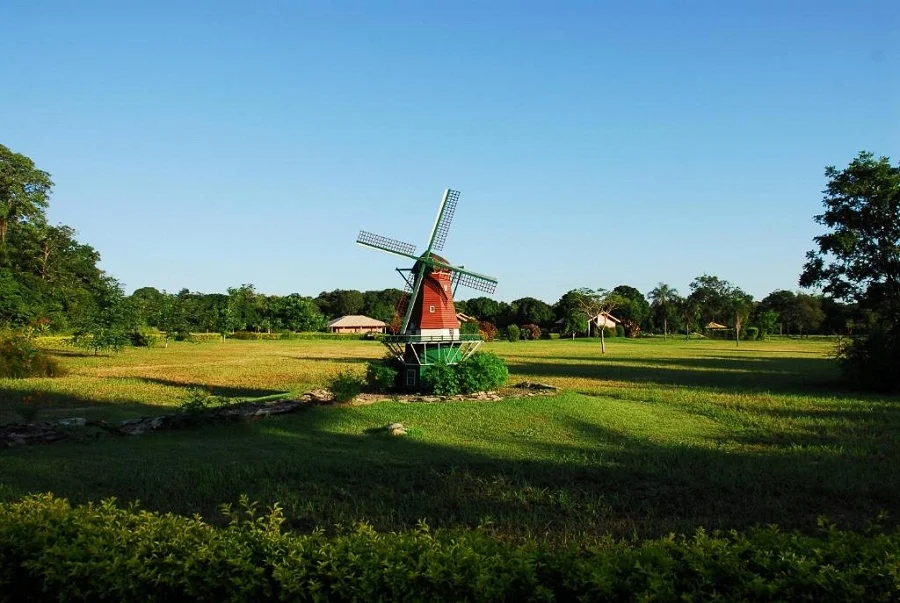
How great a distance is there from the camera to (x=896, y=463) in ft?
41.1

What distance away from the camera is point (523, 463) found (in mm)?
12352

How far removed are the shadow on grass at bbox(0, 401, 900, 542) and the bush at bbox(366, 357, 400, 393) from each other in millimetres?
9042

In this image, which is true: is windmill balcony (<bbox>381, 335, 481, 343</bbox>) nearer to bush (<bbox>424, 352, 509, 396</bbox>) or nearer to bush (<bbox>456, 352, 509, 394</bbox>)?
bush (<bbox>424, 352, 509, 396</bbox>)

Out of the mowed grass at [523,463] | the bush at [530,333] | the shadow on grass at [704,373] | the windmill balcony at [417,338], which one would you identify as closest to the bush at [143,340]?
the shadow on grass at [704,373]

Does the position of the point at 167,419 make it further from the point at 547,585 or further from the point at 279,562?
the point at 547,585

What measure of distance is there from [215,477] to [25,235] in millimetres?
61675

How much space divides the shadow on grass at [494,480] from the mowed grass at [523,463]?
46mm

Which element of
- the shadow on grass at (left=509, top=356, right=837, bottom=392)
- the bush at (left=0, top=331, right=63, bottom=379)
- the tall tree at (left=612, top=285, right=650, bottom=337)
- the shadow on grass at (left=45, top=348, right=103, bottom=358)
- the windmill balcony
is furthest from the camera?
the tall tree at (left=612, top=285, right=650, bottom=337)

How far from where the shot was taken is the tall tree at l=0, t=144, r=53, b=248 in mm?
55188

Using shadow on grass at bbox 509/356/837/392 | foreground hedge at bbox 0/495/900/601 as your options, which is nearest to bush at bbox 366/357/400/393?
shadow on grass at bbox 509/356/837/392

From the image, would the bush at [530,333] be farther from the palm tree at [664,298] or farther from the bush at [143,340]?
the bush at [143,340]

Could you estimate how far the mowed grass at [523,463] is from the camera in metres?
9.18

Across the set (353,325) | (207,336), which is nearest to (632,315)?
(353,325)

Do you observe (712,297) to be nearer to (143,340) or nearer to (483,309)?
(483,309)
